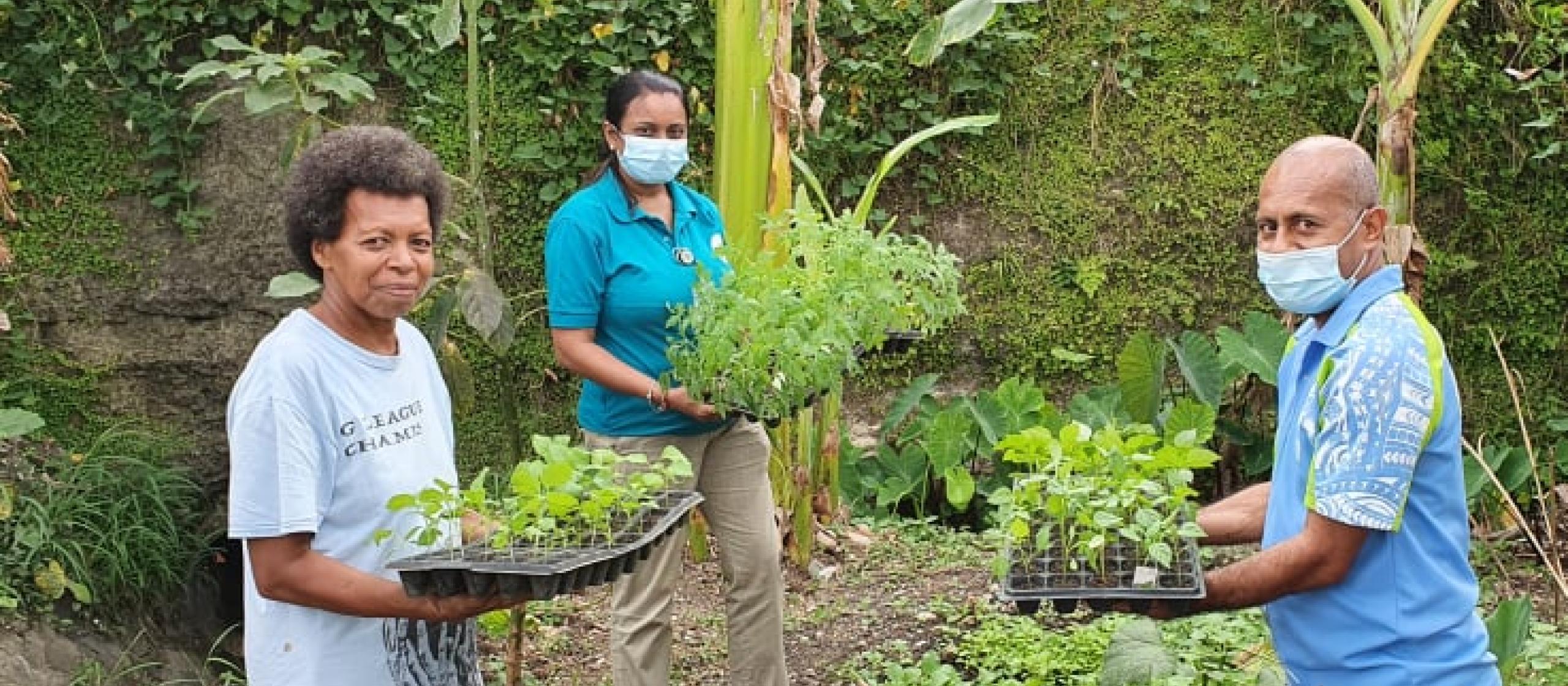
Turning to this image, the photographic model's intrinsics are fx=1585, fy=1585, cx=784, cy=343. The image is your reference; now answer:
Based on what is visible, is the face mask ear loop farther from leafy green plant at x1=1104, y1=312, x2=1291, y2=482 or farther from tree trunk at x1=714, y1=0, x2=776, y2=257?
leafy green plant at x1=1104, y1=312, x2=1291, y2=482

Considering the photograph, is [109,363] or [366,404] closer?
[366,404]

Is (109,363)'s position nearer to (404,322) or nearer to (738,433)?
(738,433)

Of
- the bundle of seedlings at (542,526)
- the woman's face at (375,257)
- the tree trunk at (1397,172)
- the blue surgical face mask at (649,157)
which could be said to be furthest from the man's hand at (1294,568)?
the tree trunk at (1397,172)

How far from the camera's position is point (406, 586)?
2.24m

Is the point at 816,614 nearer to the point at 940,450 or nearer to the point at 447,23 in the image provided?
the point at 940,450

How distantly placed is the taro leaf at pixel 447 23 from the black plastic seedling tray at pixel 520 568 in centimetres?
247

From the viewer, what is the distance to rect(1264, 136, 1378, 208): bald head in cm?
246

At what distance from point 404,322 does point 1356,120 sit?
15.1 feet

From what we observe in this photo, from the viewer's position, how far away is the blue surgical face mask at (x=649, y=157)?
147 inches

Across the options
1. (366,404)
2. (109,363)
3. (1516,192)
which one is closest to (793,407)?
(366,404)

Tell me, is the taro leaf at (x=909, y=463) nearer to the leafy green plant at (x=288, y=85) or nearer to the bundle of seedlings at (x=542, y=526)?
A: the leafy green plant at (x=288, y=85)

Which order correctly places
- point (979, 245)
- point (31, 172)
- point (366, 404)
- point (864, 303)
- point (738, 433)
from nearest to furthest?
point (366, 404), point (864, 303), point (738, 433), point (31, 172), point (979, 245)

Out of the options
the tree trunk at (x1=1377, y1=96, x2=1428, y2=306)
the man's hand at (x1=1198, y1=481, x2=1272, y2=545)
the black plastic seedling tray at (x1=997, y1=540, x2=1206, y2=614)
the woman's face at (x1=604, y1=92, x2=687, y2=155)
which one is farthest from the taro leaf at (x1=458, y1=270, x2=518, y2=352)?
the tree trunk at (x1=1377, y1=96, x2=1428, y2=306)

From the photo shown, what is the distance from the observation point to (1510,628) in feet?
12.1
